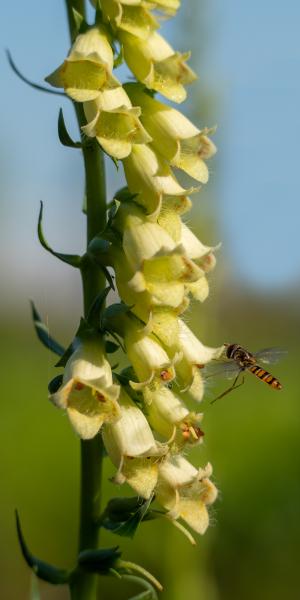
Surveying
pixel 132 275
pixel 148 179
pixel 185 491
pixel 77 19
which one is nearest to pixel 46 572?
pixel 185 491

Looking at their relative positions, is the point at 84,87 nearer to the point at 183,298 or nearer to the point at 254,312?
the point at 183,298

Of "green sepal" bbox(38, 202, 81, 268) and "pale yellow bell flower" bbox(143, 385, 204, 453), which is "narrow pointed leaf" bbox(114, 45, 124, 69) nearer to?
"green sepal" bbox(38, 202, 81, 268)

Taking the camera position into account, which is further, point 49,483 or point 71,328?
point 71,328

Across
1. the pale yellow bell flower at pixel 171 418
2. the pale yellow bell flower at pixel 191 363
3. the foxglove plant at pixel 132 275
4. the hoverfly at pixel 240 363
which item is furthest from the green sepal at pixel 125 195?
the hoverfly at pixel 240 363

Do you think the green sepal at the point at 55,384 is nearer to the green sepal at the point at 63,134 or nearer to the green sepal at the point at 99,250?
the green sepal at the point at 99,250

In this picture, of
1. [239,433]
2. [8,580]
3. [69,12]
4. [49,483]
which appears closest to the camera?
[69,12]

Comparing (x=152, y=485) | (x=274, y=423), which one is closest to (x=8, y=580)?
(x=274, y=423)
